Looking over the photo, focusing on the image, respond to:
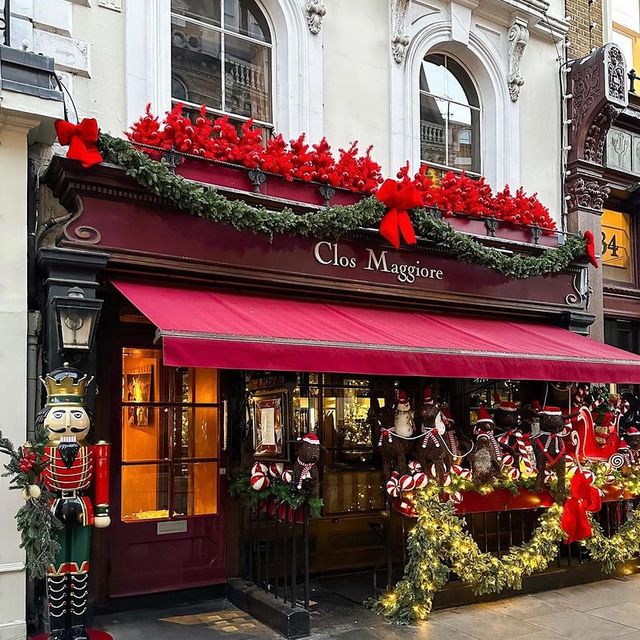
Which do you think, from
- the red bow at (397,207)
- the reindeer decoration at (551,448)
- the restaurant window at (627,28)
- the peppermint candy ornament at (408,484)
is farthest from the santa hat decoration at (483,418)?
the restaurant window at (627,28)

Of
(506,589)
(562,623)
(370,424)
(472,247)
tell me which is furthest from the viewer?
(370,424)

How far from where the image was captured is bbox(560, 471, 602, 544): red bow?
7609 millimetres

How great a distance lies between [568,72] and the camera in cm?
1030

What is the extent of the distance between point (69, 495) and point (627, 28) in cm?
1091

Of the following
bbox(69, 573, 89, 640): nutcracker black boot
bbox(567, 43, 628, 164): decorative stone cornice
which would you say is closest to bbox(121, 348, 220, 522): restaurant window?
bbox(69, 573, 89, 640): nutcracker black boot

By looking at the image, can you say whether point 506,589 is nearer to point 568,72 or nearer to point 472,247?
point 472,247

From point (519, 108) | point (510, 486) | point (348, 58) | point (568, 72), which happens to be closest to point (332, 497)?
point (510, 486)

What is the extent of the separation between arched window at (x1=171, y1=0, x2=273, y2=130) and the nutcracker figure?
11.5 ft

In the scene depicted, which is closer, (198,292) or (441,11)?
(198,292)

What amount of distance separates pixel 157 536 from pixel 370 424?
115 inches

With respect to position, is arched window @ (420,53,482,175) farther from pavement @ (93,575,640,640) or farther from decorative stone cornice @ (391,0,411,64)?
pavement @ (93,575,640,640)

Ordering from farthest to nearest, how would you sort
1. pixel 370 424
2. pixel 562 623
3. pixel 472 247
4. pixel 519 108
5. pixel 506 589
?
pixel 519 108 < pixel 370 424 < pixel 472 247 < pixel 506 589 < pixel 562 623

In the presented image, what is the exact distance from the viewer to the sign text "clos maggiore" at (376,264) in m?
7.43

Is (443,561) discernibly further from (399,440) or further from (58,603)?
(58,603)
